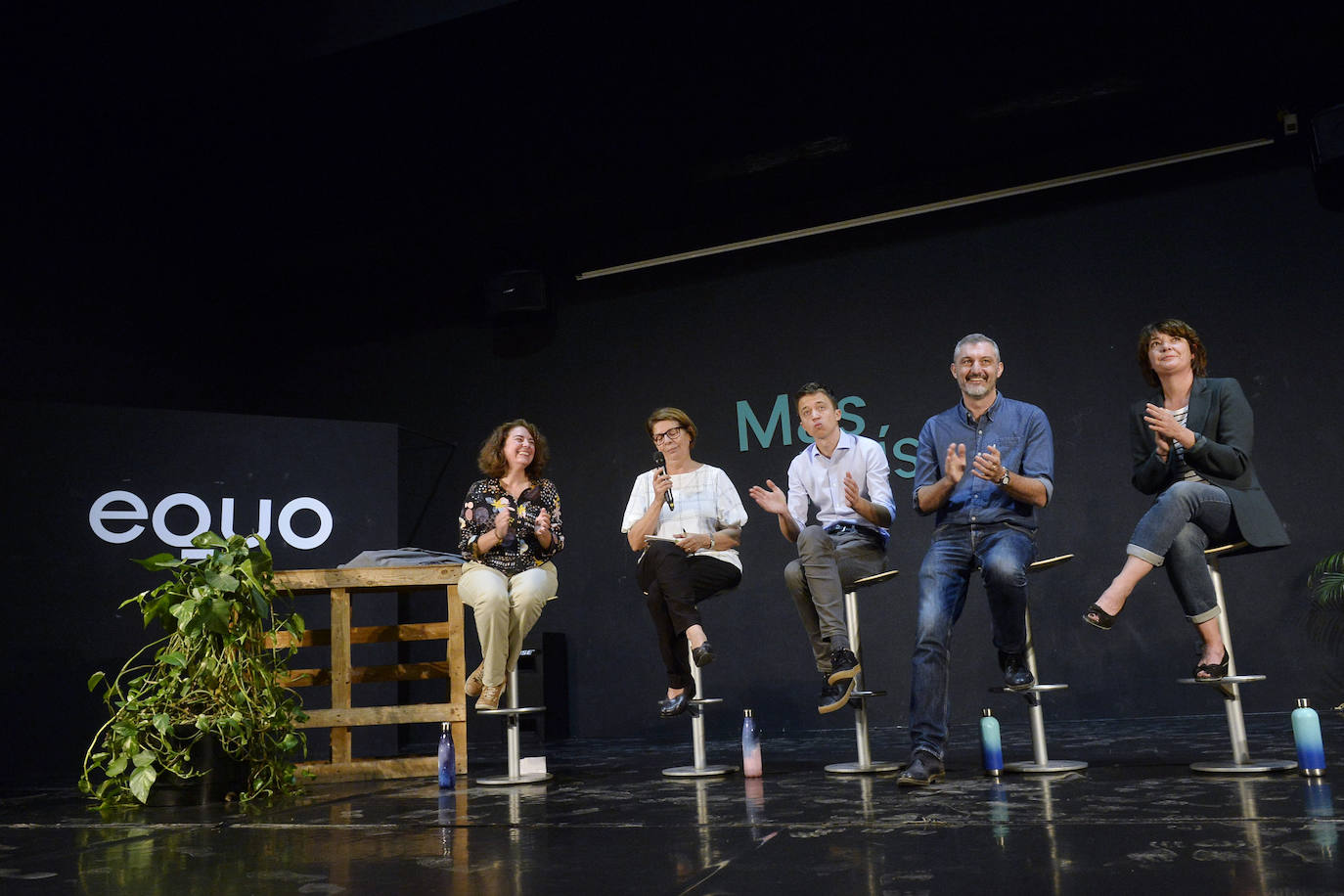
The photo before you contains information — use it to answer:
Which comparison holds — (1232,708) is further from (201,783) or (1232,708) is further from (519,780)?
(201,783)

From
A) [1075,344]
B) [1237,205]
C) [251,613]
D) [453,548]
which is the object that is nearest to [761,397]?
[1075,344]

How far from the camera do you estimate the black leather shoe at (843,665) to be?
331 cm

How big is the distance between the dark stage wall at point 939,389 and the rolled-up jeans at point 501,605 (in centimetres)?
207

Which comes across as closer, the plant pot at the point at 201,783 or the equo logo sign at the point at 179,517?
the plant pot at the point at 201,783

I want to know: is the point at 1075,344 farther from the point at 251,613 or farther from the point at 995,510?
the point at 251,613

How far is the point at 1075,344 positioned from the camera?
5488 millimetres

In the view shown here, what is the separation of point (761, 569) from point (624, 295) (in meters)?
1.95

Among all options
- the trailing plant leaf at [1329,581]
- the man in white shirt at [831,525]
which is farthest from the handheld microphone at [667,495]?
the trailing plant leaf at [1329,581]

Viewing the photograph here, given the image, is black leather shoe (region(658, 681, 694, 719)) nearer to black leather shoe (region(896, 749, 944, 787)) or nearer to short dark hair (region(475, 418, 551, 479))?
black leather shoe (region(896, 749, 944, 787))

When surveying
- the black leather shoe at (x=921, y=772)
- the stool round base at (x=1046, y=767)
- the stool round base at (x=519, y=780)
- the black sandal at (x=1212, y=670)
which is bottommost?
the stool round base at (x=519, y=780)

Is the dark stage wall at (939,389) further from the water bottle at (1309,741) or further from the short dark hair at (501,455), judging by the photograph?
the water bottle at (1309,741)

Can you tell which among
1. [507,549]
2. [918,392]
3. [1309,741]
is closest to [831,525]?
[507,549]

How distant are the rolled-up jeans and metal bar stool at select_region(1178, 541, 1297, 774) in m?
2.25

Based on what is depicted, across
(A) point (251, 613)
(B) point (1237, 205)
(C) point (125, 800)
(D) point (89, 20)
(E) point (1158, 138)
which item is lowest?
(C) point (125, 800)
